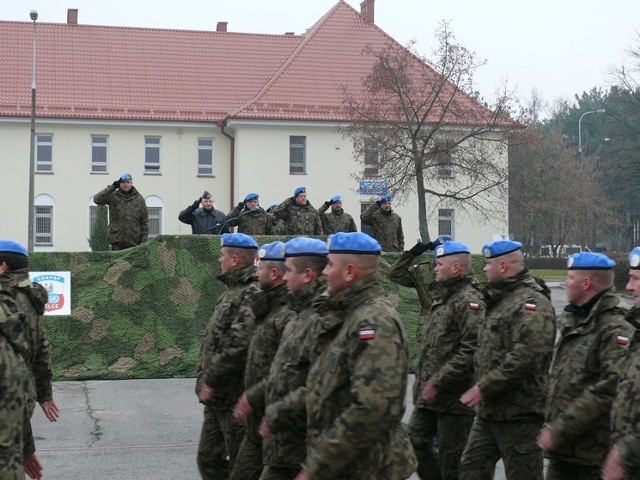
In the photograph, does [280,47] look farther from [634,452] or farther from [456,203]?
[634,452]

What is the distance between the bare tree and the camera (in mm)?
38688

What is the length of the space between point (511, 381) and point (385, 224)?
37.9ft

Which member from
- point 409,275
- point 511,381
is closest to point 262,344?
point 511,381

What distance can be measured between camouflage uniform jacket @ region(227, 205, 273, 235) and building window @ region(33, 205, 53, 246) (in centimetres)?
2879

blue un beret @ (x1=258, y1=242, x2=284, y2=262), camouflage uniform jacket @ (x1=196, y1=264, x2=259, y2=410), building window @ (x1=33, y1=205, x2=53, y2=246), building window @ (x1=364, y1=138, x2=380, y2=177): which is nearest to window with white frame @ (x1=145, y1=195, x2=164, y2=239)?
building window @ (x1=33, y1=205, x2=53, y2=246)

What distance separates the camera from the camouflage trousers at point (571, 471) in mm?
6301

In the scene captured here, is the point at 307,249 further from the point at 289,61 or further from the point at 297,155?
the point at 289,61

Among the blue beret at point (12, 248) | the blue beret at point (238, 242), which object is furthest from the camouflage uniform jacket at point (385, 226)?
the blue beret at point (12, 248)

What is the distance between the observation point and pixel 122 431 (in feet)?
37.7

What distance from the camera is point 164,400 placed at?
13406mm

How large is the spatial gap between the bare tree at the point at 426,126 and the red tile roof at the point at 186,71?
6.48 feet

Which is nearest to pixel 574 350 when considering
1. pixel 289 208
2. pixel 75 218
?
pixel 289 208

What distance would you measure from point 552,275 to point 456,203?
649cm

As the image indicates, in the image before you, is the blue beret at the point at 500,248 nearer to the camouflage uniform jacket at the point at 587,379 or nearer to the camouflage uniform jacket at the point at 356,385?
the camouflage uniform jacket at the point at 587,379
